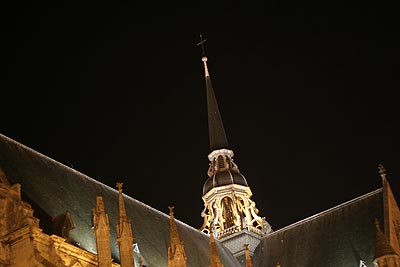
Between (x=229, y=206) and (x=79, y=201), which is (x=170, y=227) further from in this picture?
(x=229, y=206)

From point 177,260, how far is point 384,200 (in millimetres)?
9883

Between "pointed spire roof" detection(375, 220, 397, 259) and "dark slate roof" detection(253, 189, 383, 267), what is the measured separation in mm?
1804

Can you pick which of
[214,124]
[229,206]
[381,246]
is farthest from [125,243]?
[214,124]

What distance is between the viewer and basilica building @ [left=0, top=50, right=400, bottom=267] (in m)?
23.9

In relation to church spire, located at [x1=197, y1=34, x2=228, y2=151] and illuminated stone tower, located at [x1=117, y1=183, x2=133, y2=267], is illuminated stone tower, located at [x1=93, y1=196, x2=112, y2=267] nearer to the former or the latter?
illuminated stone tower, located at [x1=117, y1=183, x2=133, y2=267]

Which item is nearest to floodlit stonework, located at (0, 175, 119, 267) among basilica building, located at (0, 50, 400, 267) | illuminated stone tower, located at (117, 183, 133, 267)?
basilica building, located at (0, 50, 400, 267)

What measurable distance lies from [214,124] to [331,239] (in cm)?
1085

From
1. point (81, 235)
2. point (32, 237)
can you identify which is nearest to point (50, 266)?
point (32, 237)

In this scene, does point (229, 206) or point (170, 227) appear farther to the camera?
point (229, 206)

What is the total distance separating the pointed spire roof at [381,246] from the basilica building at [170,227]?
3cm

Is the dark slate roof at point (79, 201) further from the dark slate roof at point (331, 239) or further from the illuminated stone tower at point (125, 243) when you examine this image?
the dark slate roof at point (331, 239)

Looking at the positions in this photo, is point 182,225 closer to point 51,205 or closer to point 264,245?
point 264,245

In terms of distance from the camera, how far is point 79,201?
29.0 m

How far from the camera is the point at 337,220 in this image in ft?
112
